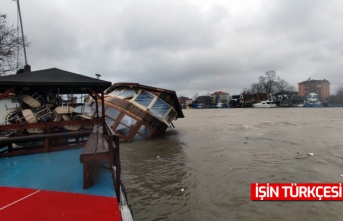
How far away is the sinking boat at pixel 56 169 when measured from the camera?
3342mm

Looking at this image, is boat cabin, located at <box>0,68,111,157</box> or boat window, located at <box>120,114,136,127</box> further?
boat window, located at <box>120,114,136,127</box>

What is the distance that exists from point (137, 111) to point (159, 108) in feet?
7.03

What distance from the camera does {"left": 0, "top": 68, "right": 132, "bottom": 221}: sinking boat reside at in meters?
3.34

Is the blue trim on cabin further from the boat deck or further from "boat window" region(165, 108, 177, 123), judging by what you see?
"boat window" region(165, 108, 177, 123)

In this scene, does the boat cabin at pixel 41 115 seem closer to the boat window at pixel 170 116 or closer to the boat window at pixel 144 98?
the boat window at pixel 144 98

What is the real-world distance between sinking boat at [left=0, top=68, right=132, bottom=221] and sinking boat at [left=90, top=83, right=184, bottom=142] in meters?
7.13

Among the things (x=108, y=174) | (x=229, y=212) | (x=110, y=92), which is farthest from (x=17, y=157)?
(x=110, y=92)

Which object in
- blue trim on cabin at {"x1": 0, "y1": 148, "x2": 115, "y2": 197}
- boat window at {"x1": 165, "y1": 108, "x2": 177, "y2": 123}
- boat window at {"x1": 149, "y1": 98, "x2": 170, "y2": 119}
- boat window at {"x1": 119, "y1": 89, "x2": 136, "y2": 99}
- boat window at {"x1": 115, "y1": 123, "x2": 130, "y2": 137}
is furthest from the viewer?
boat window at {"x1": 165, "y1": 108, "x2": 177, "y2": 123}

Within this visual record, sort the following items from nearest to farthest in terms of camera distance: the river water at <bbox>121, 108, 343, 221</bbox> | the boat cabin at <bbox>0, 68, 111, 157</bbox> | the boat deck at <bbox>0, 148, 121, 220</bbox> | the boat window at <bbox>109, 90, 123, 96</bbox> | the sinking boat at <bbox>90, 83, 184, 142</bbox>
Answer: the boat deck at <bbox>0, 148, 121, 220</bbox>, the river water at <bbox>121, 108, 343, 221</bbox>, the boat cabin at <bbox>0, 68, 111, 157</bbox>, the sinking boat at <bbox>90, 83, 184, 142</bbox>, the boat window at <bbox>109, 90, 123, 96</bbox>

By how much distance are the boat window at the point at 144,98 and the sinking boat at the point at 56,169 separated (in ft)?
25.8

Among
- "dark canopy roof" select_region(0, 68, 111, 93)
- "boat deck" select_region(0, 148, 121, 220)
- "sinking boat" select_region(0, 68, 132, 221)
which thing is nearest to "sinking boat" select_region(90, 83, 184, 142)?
"sinking boat" select_region(0, 68, 132, 221)

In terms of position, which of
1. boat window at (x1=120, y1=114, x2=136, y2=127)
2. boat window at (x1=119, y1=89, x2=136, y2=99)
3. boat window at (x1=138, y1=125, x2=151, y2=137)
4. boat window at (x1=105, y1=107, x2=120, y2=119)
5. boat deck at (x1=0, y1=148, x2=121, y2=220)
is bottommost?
boat window at (x1=138, y1=125, x2=151, y2=137)

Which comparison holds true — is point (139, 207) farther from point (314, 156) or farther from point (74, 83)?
point (314, 156)

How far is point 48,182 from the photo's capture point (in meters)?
4.46
